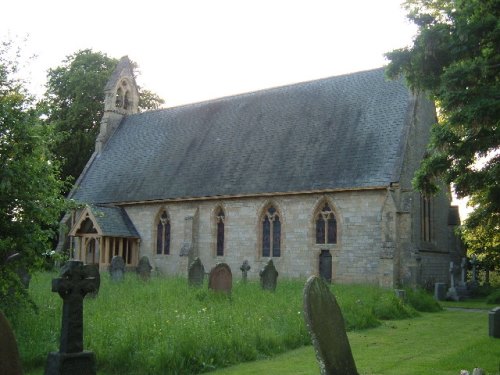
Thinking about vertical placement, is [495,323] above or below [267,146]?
below

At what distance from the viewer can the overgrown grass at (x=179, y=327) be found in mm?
9055

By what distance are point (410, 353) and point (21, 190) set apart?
24.4 feet

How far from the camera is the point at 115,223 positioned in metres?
29.5

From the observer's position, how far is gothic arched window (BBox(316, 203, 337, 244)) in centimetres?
2372

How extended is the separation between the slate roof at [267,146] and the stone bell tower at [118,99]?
1912 millimetres

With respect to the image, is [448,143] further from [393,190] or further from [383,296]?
[393,190]

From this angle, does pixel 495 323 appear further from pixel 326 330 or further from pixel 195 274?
pixel 195 274

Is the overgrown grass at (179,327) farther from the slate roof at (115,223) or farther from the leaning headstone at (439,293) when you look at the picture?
the slate roof at (115,223)

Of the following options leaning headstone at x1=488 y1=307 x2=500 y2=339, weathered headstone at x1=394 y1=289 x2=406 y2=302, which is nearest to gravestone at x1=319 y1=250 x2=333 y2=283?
weathered headstone at x1=394 y1=289 x2=406 y2=302

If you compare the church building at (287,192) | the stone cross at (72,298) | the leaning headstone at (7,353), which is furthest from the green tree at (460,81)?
the leaning headstone at (7,353)

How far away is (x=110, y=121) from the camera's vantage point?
37.8 metres

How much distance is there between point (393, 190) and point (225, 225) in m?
8.69

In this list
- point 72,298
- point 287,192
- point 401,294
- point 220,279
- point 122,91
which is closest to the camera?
point 72,298

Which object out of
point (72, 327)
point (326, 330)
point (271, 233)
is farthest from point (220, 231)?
point (326, 330)
